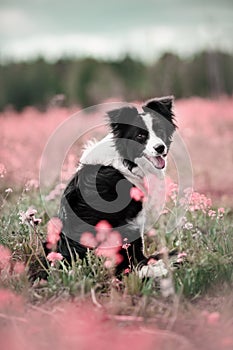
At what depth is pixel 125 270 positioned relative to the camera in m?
3.63

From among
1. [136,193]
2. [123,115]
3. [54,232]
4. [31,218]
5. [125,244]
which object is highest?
[123,115]

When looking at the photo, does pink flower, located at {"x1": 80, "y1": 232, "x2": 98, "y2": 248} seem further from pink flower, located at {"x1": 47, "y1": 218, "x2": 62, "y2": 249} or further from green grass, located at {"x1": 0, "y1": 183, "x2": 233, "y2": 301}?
pink flower, located at {"x1": 47, "y1": 218, "x2": 62, "y2": 249}

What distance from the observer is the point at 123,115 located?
4.08 metres

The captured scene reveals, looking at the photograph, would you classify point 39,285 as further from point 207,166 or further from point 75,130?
point 207,166

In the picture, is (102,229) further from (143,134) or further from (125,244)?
(143,134)

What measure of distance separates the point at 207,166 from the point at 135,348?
639 centimetres

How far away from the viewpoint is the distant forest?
21719 mm

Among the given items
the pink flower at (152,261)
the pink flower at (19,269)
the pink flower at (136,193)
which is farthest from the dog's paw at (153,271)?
the pink flower at (19,269)

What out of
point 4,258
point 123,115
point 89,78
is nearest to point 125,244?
point 4,258

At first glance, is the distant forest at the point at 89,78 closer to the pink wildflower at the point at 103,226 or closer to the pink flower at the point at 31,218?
the pink wildflower at the point at 103,226

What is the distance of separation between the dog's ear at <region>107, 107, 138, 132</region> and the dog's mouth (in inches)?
11.6

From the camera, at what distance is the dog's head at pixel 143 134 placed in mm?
4062

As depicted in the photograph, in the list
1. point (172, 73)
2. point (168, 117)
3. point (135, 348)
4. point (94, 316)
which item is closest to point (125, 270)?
point (94, 316)

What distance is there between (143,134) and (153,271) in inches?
40.2
